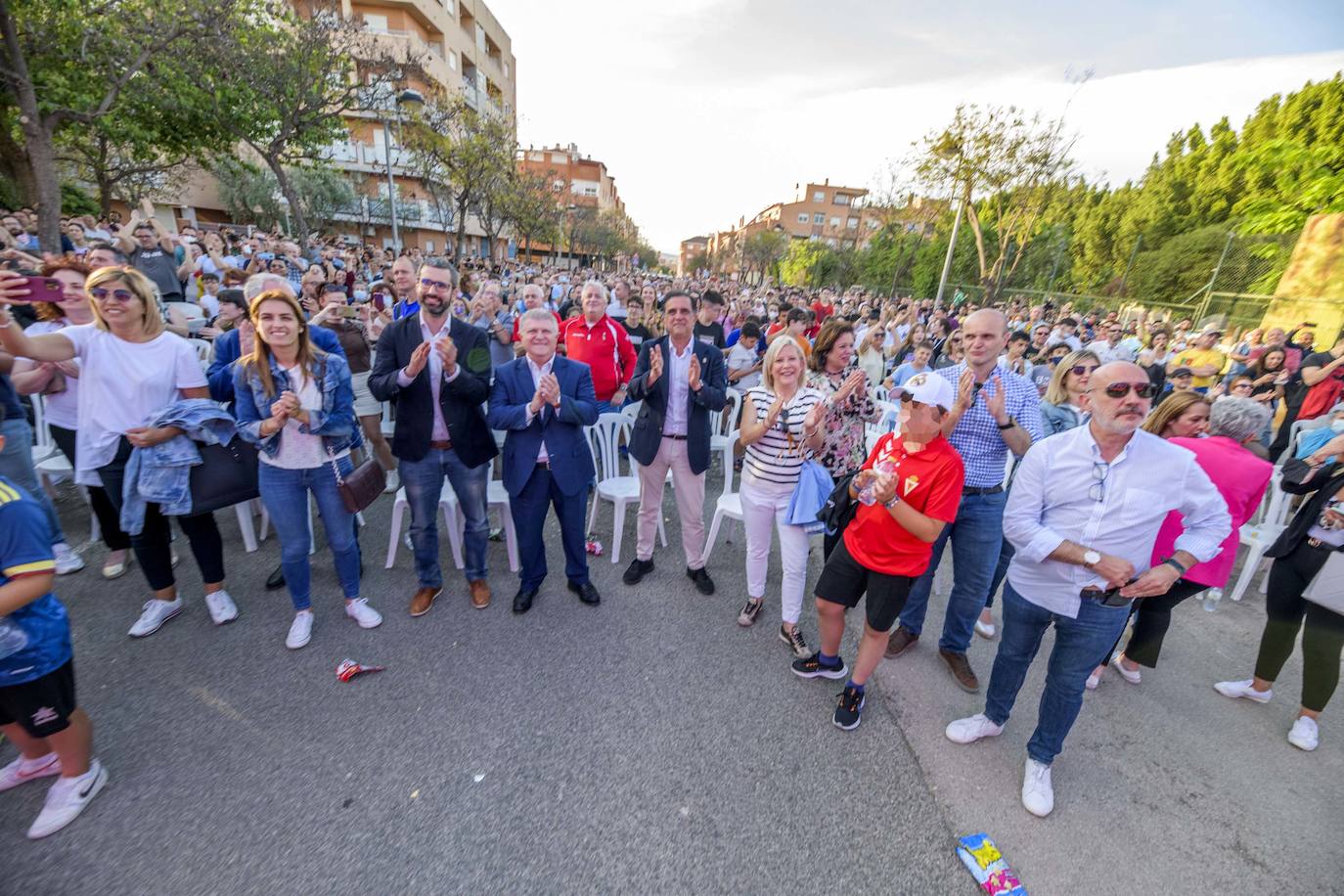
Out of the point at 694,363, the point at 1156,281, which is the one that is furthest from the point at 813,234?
the point at 694,363

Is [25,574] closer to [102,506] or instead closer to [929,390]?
[102,506]

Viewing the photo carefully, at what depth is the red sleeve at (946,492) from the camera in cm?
243

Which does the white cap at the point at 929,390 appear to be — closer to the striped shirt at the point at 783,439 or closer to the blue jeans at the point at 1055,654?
the striped shirt at the point at 783,439

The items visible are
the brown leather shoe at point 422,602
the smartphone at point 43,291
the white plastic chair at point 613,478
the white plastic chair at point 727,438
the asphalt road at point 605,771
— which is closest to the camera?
the asphalt road at point 605,771

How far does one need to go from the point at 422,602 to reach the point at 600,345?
9.73 ft

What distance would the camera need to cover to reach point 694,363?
3611mm

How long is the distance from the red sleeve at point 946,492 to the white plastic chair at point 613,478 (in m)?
2.28

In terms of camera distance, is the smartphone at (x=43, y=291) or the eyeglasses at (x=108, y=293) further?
the eyeglasses at (x=108, y=293)

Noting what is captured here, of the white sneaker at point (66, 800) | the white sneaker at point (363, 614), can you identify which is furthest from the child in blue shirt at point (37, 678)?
the white sneaker at point (363, 614)

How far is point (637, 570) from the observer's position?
4.21 meters

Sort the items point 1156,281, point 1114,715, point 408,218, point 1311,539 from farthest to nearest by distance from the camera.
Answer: point 408,218 → point 1156,281 → point 1114,715 → point 1311,539

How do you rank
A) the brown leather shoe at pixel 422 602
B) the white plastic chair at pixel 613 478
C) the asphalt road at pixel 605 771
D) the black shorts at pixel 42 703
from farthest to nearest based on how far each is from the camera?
the white plastic chair at pixel 613 478
the brown leather shoe at pixel 422 602
the asphalt road at pixel 605 771
the black shorts at pixel 42 703

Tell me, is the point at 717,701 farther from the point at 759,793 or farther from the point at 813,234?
the point at 813,234

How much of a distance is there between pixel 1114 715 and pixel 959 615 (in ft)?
3.28
